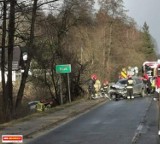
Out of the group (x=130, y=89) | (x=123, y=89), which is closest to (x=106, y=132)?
(x=130, y=89)

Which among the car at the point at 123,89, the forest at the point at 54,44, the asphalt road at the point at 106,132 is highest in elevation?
the forest at the point at 54,44

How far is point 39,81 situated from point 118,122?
2184cm

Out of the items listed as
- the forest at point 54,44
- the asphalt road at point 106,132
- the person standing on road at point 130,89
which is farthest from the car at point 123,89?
the asphalt road at point 106,132

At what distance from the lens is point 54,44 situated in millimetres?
41875

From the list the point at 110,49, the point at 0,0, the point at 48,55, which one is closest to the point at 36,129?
the point at 0,0

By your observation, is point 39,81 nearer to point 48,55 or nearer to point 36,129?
point 48,55

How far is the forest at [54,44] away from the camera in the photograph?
1176 inches

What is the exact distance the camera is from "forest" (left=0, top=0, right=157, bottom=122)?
2986 centimetres

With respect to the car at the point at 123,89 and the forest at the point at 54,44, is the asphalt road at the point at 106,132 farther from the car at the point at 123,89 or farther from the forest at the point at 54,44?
the car at the point at 123,89

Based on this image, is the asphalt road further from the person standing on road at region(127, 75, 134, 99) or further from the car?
the car

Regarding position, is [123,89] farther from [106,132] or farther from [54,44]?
[106,132]

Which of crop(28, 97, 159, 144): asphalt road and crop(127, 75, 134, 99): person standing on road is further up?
crop(127, 75, 134, 99): person standing on road

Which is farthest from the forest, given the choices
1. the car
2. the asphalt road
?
the asphalt road

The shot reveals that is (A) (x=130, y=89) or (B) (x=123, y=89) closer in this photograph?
(A) (x=130, y=89)
